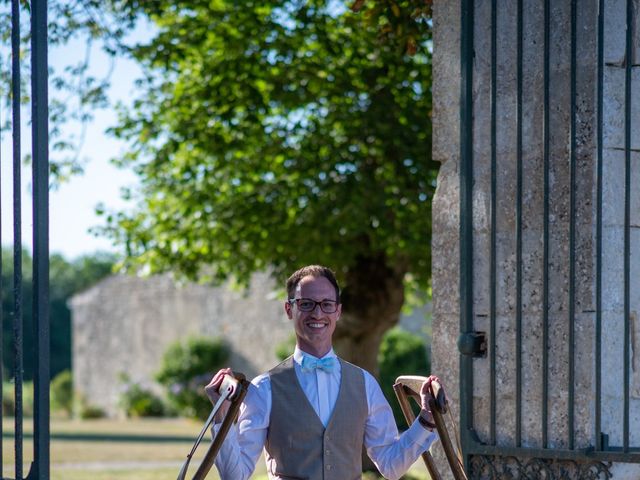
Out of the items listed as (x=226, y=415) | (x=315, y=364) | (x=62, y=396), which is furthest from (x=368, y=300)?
(x=62, y=396)

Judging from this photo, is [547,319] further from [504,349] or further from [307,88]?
[307,88]

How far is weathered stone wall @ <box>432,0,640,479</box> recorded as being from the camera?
429 cm

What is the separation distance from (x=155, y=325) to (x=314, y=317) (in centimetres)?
2754

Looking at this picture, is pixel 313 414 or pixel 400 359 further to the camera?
pixel 400 359

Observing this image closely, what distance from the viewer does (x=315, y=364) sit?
388cm

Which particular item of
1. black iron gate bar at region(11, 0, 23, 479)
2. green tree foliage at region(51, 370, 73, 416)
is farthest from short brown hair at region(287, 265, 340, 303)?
green tree foliage at region(51, 370, 73, 416)

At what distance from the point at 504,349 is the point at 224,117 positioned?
5937 millimetres

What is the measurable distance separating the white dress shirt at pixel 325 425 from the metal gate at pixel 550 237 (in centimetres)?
63

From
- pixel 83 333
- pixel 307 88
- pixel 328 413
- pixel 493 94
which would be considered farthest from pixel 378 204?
pixel 83 333

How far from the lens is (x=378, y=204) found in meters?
10.1

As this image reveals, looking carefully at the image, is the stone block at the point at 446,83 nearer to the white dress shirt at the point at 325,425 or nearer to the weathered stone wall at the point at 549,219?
the weathered stone wall at the point at 549,219

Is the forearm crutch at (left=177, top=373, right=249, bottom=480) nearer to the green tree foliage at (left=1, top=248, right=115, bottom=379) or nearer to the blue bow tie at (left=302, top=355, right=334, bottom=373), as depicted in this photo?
Answer: the blue bow tie at (left=302, top=355, right=334, bottom=373)

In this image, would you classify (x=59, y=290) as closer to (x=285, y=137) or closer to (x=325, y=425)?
(x=285, y=137)

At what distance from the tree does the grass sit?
256cm
